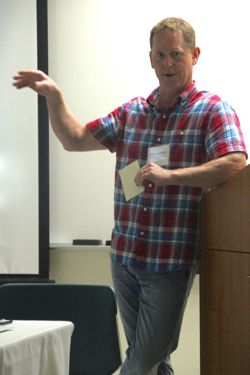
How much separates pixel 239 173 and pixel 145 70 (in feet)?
5.65

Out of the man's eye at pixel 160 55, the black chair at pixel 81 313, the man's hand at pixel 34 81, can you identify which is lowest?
the black chair at pixel 81 313

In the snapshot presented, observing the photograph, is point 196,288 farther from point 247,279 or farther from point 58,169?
point 247,279

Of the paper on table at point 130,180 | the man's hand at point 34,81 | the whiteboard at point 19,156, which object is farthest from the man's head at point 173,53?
the whiteboard at point 19,156

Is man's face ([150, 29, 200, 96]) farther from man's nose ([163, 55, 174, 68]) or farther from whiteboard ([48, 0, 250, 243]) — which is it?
whiteboard ([48, 0, 250, 243])

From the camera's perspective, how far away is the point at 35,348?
1520mm

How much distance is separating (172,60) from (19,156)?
165cm

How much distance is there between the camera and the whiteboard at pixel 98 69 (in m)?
3.22

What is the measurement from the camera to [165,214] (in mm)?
1979

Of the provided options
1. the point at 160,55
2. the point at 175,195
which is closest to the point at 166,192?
the point at 175,195

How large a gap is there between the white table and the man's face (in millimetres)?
951

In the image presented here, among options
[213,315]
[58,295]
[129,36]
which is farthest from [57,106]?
[129,36]

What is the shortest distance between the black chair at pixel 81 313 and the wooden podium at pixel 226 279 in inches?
18.7

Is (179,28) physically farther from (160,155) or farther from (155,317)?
(155,317)

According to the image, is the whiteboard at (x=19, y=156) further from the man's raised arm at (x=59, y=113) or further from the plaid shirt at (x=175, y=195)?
the plaid shirt at (x=175, y=195)
